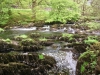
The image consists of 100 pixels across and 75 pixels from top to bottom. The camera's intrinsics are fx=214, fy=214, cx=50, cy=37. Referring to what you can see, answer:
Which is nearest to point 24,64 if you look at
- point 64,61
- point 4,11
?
point 64,61

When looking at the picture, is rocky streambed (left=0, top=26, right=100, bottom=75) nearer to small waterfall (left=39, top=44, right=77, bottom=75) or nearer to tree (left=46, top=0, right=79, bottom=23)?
small waterfall (left=39, top=44, right=77, bottom=75)

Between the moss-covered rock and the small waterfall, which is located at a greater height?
the moss-covered rock

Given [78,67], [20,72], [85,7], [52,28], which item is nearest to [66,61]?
[78,67]

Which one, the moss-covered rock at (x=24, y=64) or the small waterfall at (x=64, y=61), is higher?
the moss-covered rock at (x=24, y=64)

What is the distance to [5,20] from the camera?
29.5m

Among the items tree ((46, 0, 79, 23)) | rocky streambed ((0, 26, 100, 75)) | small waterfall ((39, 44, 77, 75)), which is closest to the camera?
rocky streambed ((0, 26, 100, 75))

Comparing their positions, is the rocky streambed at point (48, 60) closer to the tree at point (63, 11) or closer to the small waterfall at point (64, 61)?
the small waterfall at point (64, 61)

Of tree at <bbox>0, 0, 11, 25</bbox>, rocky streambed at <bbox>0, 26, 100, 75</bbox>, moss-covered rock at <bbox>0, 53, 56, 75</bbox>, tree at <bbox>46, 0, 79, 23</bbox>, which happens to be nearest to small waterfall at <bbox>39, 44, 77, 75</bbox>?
rocky streambed at <bbox>0, 26, 100, 75</bbox>

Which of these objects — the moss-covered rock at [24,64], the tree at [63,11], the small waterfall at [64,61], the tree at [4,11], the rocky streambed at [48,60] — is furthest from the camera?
the tree at [4,11]

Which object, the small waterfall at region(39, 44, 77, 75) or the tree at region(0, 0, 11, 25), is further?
the tree at region(0, 0, 11, 25)

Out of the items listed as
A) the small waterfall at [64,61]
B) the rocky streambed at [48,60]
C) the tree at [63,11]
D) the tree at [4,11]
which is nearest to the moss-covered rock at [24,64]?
the rocky streambed at [48,60]

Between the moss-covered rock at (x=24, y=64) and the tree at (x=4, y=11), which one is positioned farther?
the tree at (x=4, y=11)

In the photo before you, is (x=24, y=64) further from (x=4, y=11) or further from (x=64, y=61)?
(x=4, y=11)

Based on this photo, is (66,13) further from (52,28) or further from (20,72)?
(20,72)
